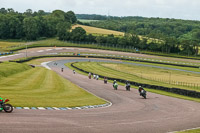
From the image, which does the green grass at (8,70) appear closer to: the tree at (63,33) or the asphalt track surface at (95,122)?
the asphalt track surface at (95,122)

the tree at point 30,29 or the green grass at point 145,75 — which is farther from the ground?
the tree at point 30,29

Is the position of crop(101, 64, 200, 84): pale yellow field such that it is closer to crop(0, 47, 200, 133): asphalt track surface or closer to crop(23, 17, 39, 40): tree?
crop(0, 47, 200, 133): asphalt track surface

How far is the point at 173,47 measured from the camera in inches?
5876

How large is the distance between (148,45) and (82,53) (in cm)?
4058

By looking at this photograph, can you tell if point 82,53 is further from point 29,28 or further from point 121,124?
point 121,124

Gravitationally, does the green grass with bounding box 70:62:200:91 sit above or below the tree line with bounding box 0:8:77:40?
below

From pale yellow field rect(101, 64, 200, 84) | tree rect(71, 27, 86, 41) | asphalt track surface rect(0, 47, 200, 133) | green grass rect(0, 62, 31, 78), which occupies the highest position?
tree rect(71, 27, 86, 41)

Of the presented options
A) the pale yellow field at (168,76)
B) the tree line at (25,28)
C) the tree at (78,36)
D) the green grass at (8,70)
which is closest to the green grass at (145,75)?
the pale yellow field at (168,76)

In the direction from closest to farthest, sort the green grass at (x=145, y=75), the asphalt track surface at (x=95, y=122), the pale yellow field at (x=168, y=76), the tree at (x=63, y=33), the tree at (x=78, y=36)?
the asphalt track surface at (x=95, y=122), the green grass at (x=145, y=75), the pale yellow field at (x=168, y=76), the tree at (x=78, y=36), the tree at (x=63, y=33)

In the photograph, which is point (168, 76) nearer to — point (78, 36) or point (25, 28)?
point (78, 36)

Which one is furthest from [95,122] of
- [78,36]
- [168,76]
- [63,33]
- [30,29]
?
[30,29]

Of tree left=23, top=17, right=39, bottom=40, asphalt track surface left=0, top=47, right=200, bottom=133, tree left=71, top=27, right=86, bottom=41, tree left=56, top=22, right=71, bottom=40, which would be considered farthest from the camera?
tree left=23, top=17, right=39, bottom=40

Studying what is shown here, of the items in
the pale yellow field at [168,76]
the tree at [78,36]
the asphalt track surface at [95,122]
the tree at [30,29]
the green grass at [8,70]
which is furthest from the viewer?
the tree at [30,29]

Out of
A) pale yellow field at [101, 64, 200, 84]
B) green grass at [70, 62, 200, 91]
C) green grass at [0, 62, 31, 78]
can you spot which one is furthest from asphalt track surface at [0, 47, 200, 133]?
pale yellow field at [101, 64, 200, 84]
